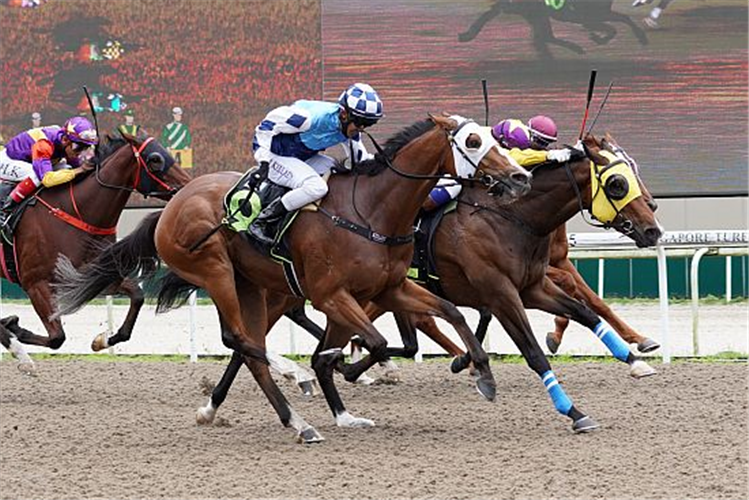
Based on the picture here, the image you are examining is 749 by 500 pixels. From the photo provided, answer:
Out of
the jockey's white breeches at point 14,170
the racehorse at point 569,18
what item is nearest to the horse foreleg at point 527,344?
the jockey's white breeches at point 14,170

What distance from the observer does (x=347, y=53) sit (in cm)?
2000

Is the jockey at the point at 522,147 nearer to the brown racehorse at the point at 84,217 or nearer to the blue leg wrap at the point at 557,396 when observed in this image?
the blue leg wrap at the point at 557,396

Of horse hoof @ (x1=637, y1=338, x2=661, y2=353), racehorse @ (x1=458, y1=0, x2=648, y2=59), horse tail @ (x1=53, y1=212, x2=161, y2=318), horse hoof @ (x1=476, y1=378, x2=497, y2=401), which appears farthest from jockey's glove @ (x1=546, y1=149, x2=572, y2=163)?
racehorse @ (x1=458, y1=0, x2=648, y2=59)

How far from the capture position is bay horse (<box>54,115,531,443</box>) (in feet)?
21.5

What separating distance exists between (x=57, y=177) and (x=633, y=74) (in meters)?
11.9

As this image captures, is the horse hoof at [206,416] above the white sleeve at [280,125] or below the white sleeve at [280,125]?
below

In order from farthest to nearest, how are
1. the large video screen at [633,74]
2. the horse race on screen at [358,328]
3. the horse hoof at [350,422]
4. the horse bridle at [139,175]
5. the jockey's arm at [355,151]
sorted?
the large video screen at [633,74] → the horse bridle at [139,175] → the horse hoof at [350,422] → the jockey's arm at [355,151] → the horse race on screen at [358,328]

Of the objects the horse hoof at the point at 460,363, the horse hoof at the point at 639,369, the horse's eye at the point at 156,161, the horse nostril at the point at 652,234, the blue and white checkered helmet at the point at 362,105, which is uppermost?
the blue and white checkered helmet at the point at 362,105

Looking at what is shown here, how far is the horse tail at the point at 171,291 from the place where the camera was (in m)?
7.73

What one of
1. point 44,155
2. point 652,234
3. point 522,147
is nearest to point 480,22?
point 44,155

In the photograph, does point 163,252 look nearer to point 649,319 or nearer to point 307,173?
point 307,173

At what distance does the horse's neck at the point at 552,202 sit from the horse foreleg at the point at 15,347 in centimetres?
344

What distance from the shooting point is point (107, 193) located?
29.0 feet

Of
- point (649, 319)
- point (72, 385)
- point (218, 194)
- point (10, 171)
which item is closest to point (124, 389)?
point (72, 385)
